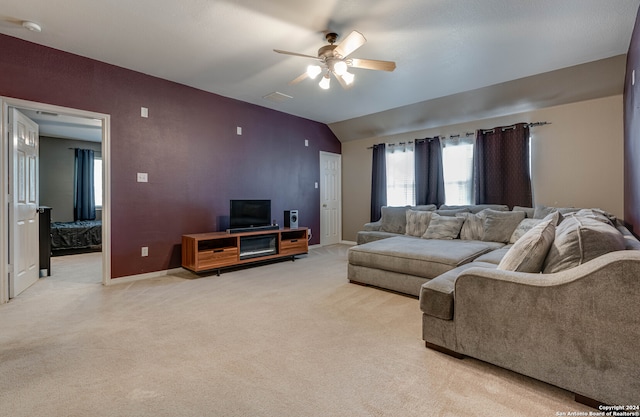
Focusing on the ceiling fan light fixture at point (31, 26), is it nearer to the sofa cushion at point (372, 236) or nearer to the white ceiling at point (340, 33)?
the white ceiling at point (340, 33)

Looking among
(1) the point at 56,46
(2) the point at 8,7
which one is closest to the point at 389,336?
(2) the point at 8,7

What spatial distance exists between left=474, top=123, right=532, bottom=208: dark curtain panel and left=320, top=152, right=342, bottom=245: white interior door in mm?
2984

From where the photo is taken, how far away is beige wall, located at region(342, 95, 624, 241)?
382 centimetres

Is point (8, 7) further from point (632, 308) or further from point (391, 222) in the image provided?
point (391, 222)

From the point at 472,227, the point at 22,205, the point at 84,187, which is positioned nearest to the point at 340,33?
the point at 472,227

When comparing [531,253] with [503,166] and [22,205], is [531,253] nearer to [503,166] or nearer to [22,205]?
[503,166]

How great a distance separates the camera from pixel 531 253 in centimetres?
178

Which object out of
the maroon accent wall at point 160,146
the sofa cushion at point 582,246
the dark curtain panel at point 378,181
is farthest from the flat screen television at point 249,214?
the sofa cushion at point 582,246

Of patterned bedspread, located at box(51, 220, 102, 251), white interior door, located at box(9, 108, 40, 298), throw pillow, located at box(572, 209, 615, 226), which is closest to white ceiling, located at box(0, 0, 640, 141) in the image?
white interior door, located at box(9, 108, 40, 298)

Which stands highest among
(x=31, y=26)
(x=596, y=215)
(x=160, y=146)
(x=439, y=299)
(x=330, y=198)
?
(x=31, y=26)

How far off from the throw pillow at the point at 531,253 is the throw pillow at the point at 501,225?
2259 millimetres

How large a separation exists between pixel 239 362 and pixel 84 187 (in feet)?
24.9

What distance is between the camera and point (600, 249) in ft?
4.98

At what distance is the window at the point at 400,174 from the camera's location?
231 inches
